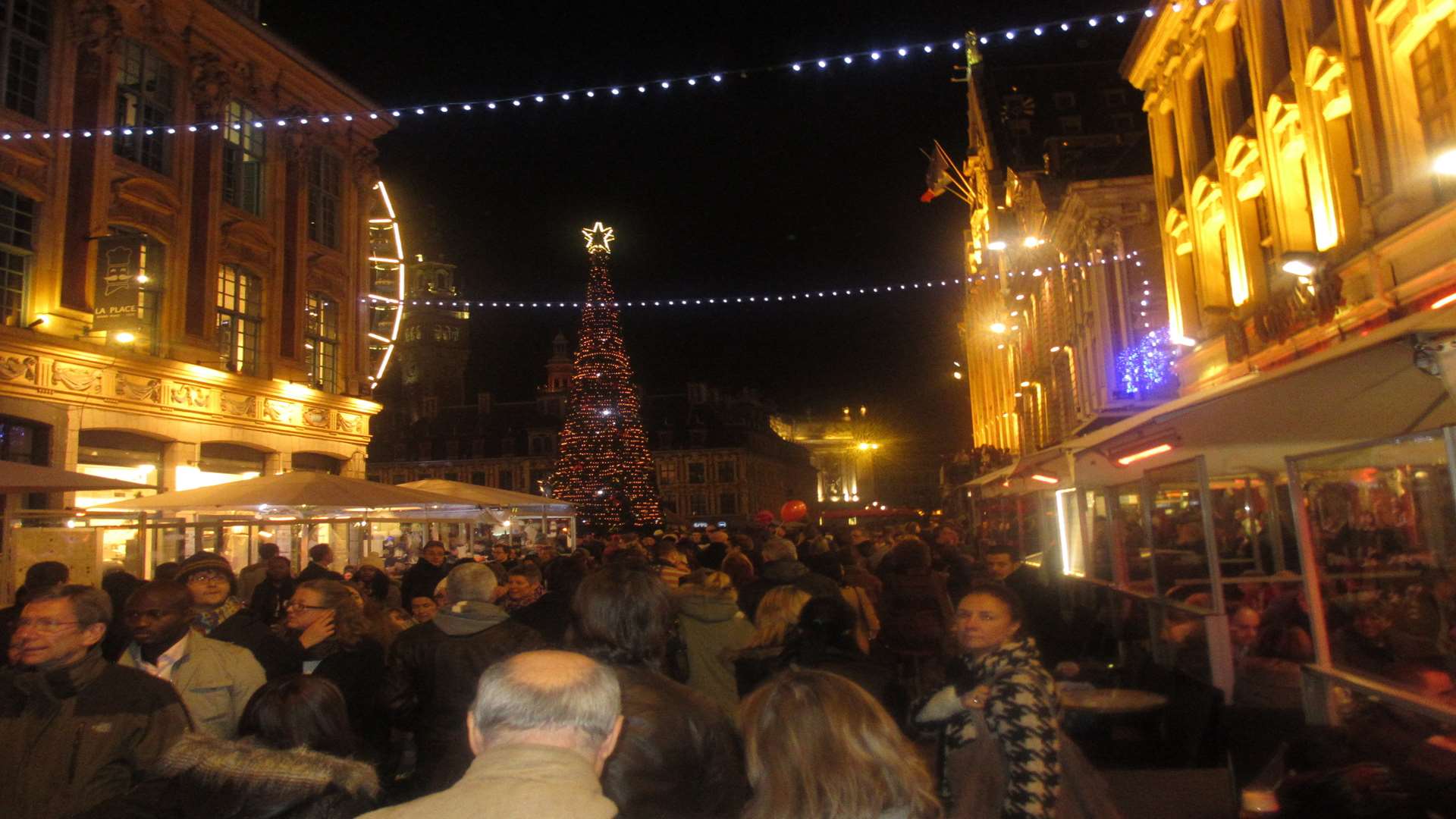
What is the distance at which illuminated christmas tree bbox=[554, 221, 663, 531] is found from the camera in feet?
111

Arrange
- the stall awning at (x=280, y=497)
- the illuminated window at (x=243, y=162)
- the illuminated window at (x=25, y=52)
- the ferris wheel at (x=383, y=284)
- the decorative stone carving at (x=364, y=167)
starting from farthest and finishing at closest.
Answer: the ferris wheel at (x=383, y=284) → the decorative stone carving at (x=364, y=167) → the illuminated window at (x=243, y=162) → the illuminated window at (x=25, y=52) → the stall awning at (x=280, y=497)

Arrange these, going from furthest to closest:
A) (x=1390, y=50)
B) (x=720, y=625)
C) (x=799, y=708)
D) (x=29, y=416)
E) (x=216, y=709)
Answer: (x=29, y=416) < (x=1390, y=50) < (x=720, y=625) < (x=216, y=709) < (x=799, y=708)

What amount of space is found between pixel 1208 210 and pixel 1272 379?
11.6 meters

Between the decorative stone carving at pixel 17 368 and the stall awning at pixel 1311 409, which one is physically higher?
the decorative stone carving at pixel 17 368

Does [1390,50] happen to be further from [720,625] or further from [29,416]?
[29,416]

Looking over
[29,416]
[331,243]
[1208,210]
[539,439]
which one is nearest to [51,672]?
[29,416]

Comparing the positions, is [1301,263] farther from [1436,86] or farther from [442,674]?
[442,674]

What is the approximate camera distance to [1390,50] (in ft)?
33.0

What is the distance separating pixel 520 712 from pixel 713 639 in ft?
11.0

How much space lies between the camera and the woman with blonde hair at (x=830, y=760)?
2453mm

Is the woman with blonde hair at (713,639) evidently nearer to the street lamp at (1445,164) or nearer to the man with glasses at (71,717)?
the man with glasses at (71,717)

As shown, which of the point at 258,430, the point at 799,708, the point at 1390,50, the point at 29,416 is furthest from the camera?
the point at 258,430

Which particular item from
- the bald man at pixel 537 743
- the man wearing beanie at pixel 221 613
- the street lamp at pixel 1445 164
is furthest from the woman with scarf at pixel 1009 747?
the street lamp at pixel 1445 164

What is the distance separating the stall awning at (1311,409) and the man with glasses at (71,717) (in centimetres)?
540
